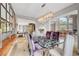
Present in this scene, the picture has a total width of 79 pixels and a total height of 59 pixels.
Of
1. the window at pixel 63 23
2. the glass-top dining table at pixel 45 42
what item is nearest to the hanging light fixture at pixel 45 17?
the window at pixel 63 23

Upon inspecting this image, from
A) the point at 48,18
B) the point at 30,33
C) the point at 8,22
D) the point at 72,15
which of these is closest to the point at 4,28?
the point at 8,22

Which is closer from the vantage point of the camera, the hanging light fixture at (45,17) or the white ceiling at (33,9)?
the white ceiling at (33,9)

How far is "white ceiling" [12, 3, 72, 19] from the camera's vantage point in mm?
1903

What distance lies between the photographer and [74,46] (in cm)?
187

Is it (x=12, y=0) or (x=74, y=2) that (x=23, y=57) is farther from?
(x=74, y=2)

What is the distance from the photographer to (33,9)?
1939mm

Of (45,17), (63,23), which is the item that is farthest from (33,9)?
(63,23)

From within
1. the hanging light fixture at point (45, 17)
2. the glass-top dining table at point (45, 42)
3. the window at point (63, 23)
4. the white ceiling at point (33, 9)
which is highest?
the white ceiling at point (33, 9)

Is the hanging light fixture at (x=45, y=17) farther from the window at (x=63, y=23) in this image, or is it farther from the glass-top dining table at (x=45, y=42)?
the glass-top dining table at (x=45, y=42)

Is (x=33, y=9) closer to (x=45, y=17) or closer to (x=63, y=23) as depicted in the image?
(x=45, y=17)

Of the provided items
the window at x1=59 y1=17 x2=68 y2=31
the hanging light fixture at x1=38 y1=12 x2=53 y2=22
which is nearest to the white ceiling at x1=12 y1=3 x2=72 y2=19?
the hanging light fixture at x1=38 y1=12 x2=53 y2=22

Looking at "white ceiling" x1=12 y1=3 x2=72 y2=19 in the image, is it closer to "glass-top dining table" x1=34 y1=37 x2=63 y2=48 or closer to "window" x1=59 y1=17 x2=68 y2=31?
"window" x1=59 y1=17 x2=68 y2=31

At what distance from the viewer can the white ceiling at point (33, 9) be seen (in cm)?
190

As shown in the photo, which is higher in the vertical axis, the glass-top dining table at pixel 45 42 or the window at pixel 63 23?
the window at pixel 63 23
